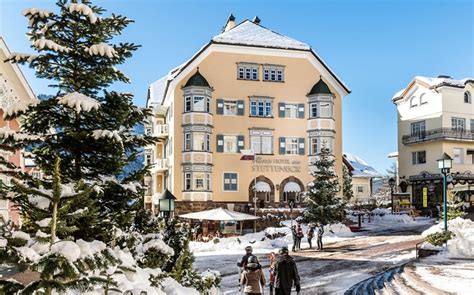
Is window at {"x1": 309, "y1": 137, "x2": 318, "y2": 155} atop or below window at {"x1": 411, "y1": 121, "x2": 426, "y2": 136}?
below

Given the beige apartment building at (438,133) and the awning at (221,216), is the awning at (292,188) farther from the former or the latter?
the beige apartment building at (438,133)

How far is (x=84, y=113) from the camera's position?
26.9 ft

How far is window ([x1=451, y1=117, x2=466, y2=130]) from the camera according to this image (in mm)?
44472

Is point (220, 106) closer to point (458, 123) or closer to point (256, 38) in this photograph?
point (256, 38)

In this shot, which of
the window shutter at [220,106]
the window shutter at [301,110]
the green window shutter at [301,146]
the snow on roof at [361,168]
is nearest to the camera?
the window shutter at [220,106]

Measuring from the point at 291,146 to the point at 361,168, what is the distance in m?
35.9

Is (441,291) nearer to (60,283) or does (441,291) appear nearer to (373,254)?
(60,283)

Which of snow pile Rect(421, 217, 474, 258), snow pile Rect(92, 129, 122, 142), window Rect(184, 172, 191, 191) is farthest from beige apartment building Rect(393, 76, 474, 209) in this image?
snow pile Rect(92, 129, 122, 142)

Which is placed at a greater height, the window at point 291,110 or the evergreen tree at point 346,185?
the window at point 291,110

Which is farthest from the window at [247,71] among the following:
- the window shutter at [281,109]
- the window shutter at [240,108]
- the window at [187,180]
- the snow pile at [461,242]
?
the snow pile at [461,242]

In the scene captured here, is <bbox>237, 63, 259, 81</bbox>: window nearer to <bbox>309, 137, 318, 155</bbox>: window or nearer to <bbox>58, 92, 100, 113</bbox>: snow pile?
<bbox>309, 137, 318, 155</bbox>: window

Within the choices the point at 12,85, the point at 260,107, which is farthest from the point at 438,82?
the point at 12,85

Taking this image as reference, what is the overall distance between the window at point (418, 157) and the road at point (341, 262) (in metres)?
18.2

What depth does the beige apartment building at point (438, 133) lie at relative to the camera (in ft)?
144
